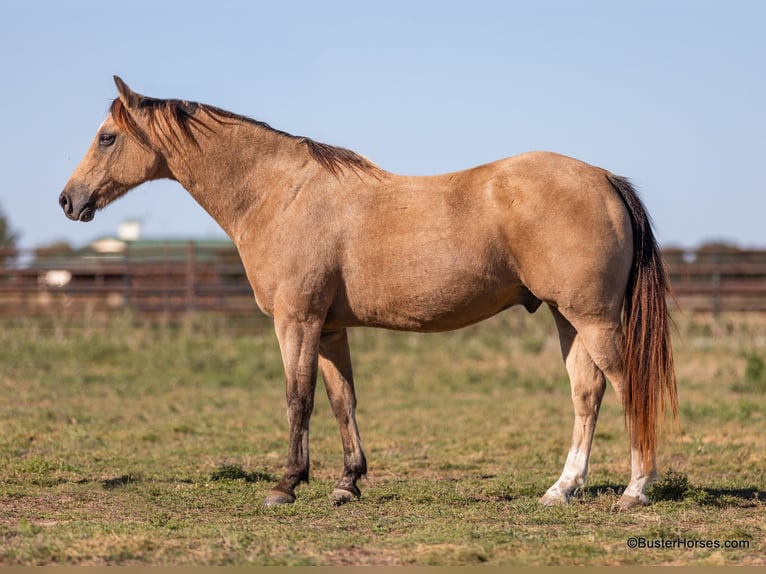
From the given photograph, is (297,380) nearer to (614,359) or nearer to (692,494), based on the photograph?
(614,359)

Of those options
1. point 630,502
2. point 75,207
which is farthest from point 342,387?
point 75,207

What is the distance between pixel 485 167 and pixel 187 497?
283cm

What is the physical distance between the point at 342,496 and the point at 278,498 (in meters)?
0.40

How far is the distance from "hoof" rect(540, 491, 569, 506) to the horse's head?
3.46 m

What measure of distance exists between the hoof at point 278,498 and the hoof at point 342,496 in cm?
26

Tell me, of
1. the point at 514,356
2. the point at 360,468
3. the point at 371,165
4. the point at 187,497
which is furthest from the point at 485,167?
the point at 514,356

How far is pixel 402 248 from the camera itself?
5.93 meters

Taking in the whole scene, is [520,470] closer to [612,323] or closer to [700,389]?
[612,323]

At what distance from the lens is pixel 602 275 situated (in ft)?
18.5

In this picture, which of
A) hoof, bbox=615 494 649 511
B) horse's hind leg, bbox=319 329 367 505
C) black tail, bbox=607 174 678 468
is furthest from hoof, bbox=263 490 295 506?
black tail, bbox=607 174 678 468

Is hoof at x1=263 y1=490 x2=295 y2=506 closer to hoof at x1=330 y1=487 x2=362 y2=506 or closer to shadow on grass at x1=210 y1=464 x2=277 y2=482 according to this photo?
hoof at x1=330 y1=487 x2=362 y2=506

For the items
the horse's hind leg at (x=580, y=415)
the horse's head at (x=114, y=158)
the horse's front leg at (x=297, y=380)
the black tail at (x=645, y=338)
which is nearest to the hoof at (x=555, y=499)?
the horse's hind leg at (x=580, y=415)

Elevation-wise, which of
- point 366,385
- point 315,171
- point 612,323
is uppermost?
point 315,171

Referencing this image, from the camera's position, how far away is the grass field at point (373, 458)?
14.8 ft
